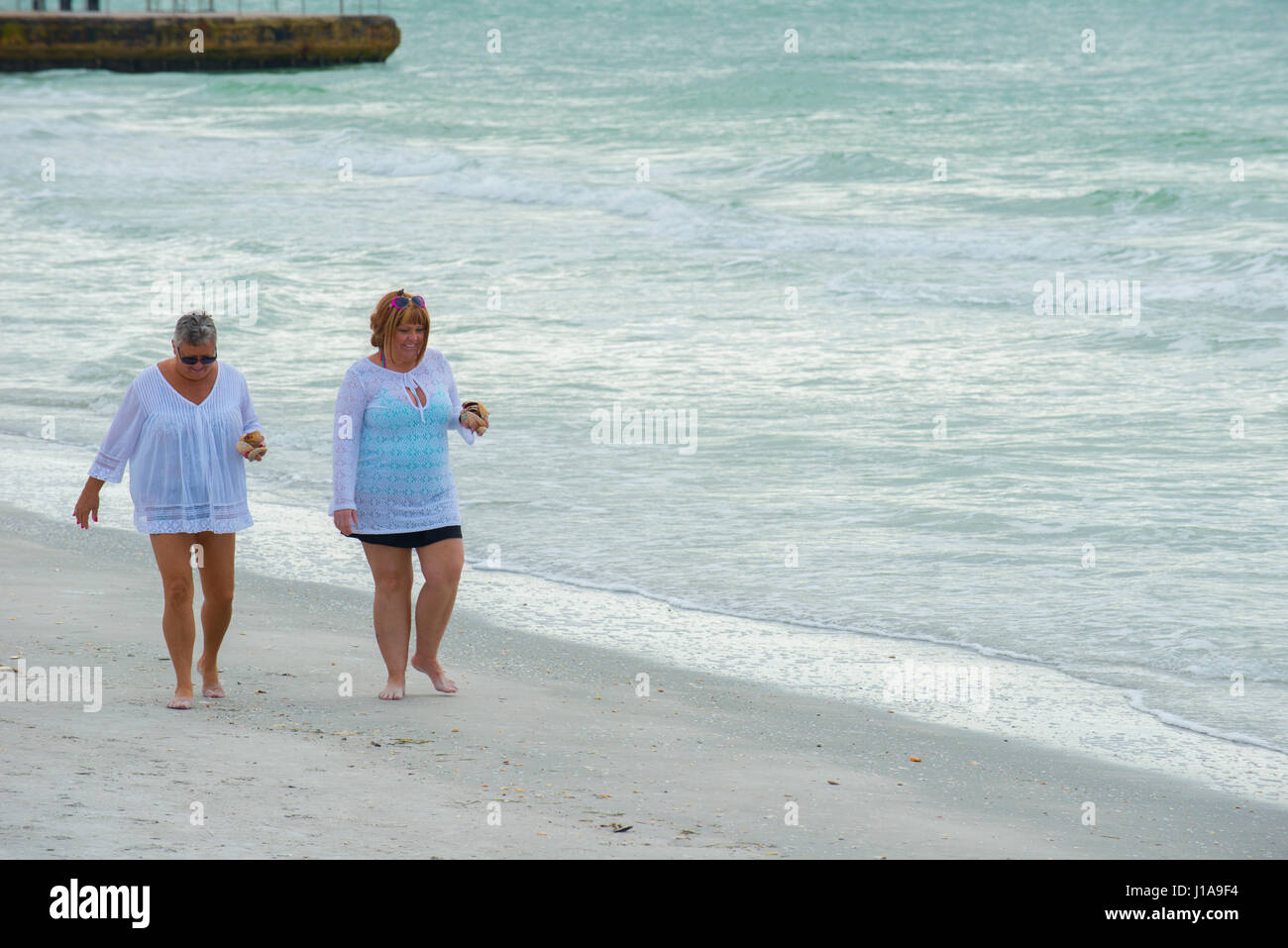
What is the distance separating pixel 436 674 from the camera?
5770 mm

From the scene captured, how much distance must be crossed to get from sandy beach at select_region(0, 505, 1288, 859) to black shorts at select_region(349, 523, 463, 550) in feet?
1.83

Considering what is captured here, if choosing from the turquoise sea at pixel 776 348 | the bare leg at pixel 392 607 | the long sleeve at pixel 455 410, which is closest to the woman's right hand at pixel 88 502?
the bare leg at pixel 392 607

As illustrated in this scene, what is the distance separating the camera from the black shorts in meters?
5.53

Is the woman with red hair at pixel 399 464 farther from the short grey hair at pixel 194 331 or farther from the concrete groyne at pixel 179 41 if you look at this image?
the concrete groyne at pixel 179 41

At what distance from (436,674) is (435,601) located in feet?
0.97

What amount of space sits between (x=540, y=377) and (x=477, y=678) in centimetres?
657

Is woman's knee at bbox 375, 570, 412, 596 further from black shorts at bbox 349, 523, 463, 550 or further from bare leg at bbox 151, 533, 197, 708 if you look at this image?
bare leg at bbox 151, 533, 197, 708

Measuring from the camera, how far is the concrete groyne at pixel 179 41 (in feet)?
155

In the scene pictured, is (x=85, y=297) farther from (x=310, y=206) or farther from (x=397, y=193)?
(x=397, y=193)

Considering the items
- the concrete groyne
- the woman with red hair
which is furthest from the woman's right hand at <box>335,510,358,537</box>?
the concrete groyne

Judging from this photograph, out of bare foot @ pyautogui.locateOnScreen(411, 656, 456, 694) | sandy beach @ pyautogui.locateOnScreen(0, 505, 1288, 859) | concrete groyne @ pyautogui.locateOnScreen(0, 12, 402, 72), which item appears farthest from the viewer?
concrete groyne @ pyautogui.locateOnScreen(0, 12, 402, 72)

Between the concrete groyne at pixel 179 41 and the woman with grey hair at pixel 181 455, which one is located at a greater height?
the concrete groyne at pixel 179 41

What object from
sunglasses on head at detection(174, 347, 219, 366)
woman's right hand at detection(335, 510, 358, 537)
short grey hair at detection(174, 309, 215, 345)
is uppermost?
short grey hair at detection(174, 309, 215, 345)

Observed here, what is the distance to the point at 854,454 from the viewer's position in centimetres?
1001
